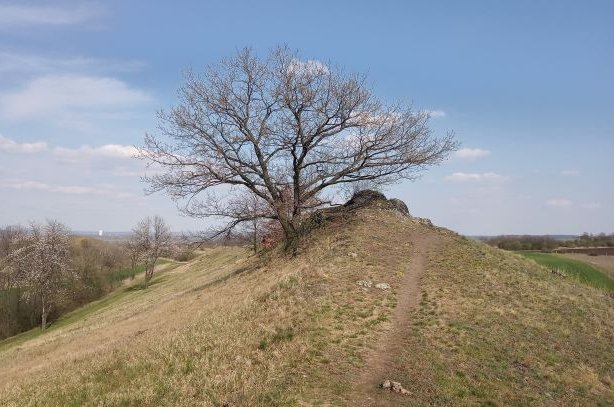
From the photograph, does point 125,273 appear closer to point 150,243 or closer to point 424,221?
point 150,243

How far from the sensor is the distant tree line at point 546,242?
59.1 metres

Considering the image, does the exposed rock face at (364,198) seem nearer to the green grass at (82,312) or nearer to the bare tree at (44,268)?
the green grass at (82,312)

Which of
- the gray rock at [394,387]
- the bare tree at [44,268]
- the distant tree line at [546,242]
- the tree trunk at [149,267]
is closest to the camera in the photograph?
the gray rock at [394,387]

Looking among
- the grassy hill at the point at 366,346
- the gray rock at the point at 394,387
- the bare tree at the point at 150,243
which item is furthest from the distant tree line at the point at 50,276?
the gray rock at the point at 394,387

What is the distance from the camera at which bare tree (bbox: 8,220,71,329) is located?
5075 centimetres

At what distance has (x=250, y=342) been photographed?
35.1 ft

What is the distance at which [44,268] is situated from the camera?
50938 mm

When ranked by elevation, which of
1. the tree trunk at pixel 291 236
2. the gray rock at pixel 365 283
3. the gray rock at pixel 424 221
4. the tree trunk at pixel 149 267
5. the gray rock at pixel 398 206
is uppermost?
the gray rock at pixel 398 206

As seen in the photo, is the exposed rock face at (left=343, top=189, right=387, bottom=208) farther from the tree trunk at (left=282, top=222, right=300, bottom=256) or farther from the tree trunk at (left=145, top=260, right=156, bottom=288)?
the tree trunk at (left=145, top=260, right=156, bottom=288)

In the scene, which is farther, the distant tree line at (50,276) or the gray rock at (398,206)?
the distant tree line at (50,276)

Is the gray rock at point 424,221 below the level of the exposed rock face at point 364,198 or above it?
below

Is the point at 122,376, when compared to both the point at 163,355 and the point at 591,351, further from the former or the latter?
the point at 591,351

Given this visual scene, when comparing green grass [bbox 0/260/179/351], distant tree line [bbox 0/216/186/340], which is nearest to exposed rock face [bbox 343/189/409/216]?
distant tree line [bbox 0/216/186/340]

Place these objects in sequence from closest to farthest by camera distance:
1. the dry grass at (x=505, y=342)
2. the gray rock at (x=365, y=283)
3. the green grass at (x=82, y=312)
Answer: the dry grass at (x=505, y=342), the gray rock at (x=365, y=283), the green grass at (x=82, y=312)
